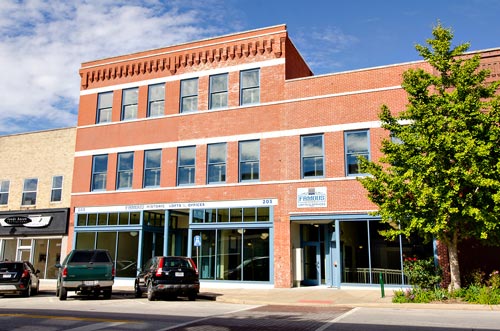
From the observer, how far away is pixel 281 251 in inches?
875

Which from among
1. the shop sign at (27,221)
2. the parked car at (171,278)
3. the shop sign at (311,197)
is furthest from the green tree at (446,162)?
the shop sign at (27,221)

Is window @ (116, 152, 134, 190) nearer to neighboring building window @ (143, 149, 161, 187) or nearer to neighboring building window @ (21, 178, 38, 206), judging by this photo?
neighboring building window @ (143, 149, 161, 187)

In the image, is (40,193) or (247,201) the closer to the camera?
(247,201)

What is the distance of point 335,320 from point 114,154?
1938 cm

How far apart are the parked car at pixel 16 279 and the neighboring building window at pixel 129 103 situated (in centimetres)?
1064

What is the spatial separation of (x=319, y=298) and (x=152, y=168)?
12593 mm

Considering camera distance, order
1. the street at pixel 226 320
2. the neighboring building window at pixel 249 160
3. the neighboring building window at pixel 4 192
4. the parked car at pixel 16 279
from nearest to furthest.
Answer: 1. the street at pixel 226 320
2. the parked car at pixel 16 279
3. the neighboring building window at pixel 249 160
4. the neighboring building window at pixel 4 192

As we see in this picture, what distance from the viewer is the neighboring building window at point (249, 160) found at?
2398 cm

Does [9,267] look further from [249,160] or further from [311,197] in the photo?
[311,197]

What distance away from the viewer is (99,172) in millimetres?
27859

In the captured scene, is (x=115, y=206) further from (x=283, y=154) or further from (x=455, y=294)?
(x=455, y=294)

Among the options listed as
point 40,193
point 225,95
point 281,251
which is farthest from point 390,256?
point 40,193

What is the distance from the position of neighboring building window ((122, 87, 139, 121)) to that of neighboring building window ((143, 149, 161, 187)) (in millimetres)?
2727

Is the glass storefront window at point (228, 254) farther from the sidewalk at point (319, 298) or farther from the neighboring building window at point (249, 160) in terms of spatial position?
the neighboring building window at point (249, 160)
